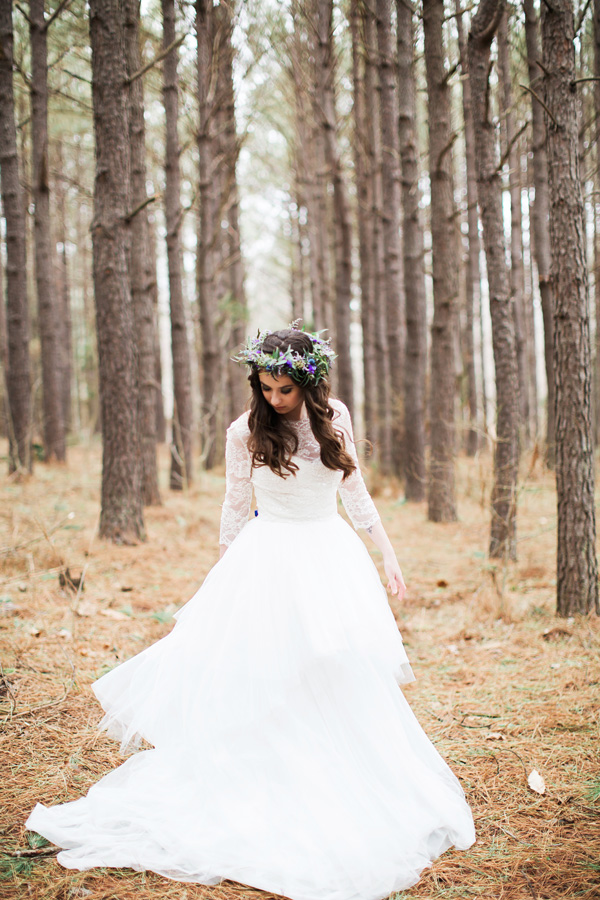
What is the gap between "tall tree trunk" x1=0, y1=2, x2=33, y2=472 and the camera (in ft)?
29.6

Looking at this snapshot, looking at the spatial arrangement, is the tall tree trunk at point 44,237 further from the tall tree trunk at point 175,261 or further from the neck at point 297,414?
the neck at point 297,414

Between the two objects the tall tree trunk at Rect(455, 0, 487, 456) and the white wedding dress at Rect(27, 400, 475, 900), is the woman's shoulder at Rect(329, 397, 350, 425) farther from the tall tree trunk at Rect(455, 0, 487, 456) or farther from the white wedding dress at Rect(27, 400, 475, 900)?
the tall tree trunk at Rect(455, 0, 487, 456)

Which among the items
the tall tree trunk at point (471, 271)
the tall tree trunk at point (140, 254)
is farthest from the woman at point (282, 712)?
the tall tree trunk at point (471, 271)

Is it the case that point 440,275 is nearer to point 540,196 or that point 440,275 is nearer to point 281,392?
A: point 540,196

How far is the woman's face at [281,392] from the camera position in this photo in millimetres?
2727

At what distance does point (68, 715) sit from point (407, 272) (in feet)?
25.5

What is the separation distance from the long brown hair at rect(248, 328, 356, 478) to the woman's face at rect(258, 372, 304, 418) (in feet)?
0.12

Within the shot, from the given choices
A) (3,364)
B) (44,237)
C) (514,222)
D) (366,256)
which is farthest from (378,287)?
→ (3,364)

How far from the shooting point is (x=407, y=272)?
9219 mm

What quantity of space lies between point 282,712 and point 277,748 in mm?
134

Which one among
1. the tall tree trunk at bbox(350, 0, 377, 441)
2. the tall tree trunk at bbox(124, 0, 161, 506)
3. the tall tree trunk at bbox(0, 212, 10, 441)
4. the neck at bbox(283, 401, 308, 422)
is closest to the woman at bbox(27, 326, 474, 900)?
the neck at bbox(283, 401, 308, 422)

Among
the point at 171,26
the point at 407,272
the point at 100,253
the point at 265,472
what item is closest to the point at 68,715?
the point at 265,472

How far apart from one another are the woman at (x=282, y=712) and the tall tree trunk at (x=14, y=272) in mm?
7417

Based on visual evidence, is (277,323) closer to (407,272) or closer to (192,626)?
(407,272)
